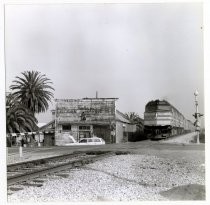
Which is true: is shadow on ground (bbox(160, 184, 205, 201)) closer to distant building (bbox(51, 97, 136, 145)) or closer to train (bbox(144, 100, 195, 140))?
distant building (bbox(51, 97, 136, 145))

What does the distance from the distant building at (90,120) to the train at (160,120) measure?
1971 mm

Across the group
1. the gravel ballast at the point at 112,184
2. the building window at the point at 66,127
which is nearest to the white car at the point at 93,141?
the building window at the point at 66,127

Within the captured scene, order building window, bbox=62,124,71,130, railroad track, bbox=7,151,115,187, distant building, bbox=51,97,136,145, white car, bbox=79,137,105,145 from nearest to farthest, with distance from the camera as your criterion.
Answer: railroad track, bbox=7,151,115,187
distant building, bbox=51,97,136,145
white car, bbox=79,137,105,145
building window, bbox=62,124,71,130

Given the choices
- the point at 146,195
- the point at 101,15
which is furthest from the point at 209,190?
the point at 101,15

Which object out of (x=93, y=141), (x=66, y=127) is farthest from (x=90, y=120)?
(x=66, y=127)

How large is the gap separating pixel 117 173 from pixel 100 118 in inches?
619

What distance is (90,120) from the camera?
77.5 feet

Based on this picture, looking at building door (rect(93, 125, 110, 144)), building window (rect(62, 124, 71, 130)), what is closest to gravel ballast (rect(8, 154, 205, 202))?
building door (rect(93, 125, 110, 144))

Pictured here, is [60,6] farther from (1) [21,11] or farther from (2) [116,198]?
(2) [116,198]

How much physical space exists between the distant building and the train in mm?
1971

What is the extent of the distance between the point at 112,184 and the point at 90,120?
1670 cm

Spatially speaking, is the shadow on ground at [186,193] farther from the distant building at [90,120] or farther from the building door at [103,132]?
the building door at [103,132]

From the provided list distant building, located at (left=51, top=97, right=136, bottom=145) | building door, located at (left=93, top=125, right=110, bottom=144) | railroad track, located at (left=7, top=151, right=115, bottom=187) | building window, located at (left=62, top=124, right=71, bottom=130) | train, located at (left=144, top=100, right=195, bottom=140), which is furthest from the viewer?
building window, located at (left=62, top=124, right=71, bottom=130)

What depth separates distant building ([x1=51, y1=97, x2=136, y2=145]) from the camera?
22469 mm
